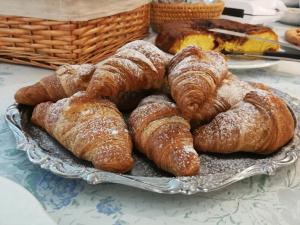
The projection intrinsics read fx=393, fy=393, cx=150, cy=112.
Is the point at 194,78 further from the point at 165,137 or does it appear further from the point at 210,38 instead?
the point at 210,38

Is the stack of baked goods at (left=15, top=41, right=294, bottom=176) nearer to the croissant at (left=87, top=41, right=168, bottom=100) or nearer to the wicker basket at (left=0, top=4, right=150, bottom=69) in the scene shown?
the croissant at (left=87, top=41, right=168, bottom=100)

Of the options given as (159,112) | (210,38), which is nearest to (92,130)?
(159,112)

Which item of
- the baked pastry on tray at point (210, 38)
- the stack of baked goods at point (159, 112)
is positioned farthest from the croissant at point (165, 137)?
the baked pastry on tray at point (210, 38)

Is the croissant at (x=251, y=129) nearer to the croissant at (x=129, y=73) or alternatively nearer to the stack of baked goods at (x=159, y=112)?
the stack of baked goods at (x=159, y=112)

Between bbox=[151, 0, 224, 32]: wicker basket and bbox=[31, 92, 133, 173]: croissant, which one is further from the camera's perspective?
bbox=[151, 0, 224, 32]: wicker basket

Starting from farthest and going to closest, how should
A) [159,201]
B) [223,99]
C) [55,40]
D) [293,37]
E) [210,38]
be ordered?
1. [293,37]
2. [210,38]
3. [55,40]
4. [223,99]
5. [159,201]

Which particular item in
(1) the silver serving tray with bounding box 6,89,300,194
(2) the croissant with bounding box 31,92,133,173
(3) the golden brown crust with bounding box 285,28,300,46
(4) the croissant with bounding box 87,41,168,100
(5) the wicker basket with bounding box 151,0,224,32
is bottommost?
(3) the golden brown crust with bounding box 285,28,300,46

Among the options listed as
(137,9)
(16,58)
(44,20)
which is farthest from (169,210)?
(137,9)

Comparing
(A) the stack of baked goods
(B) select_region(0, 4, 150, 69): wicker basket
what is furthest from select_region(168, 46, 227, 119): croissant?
(B) select_region(0, 4, 150, 69): wicker basket
